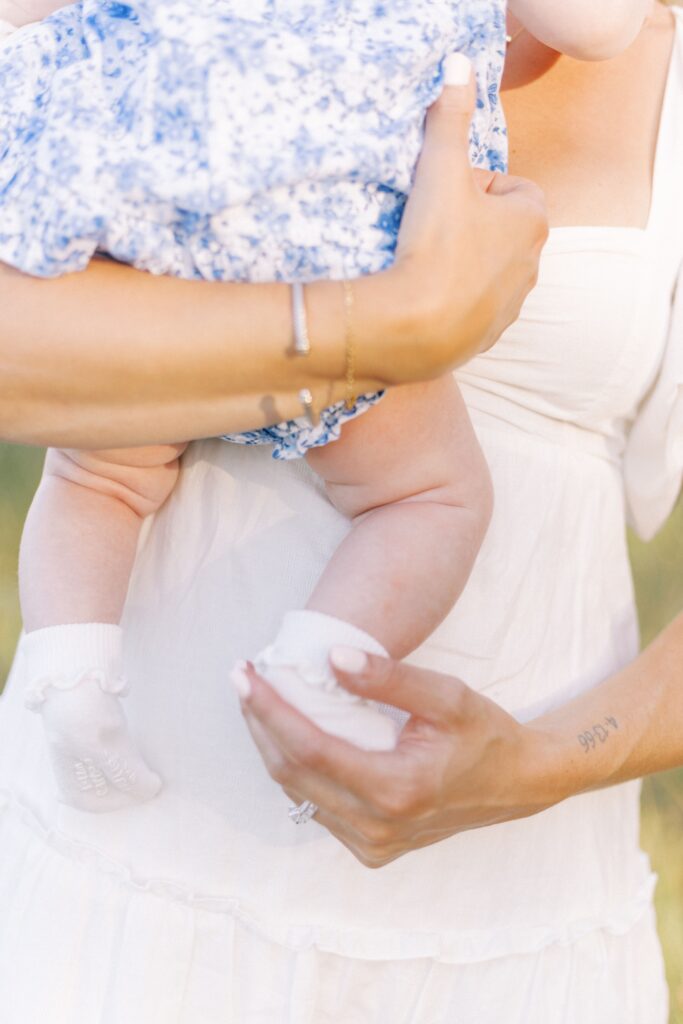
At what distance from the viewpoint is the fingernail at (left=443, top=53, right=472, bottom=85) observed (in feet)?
4.07

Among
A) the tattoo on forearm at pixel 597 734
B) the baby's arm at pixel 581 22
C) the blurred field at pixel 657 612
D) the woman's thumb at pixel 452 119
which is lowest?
the blurred field at pixel 657 612

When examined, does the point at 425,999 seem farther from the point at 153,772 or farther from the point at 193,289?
the point at 193,289

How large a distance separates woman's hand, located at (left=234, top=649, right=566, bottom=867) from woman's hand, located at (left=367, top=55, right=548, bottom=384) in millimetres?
322

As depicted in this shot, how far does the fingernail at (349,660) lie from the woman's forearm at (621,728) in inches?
13.7

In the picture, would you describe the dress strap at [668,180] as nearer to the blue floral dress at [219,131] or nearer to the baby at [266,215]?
the baby at [266,215]

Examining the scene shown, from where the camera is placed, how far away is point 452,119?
123 centimetres

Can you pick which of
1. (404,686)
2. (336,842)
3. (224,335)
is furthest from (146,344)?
Answer: (336,842)

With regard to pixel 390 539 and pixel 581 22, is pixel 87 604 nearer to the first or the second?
pixel 390 539

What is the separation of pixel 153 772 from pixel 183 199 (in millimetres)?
712

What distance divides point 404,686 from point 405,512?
247 millimetres

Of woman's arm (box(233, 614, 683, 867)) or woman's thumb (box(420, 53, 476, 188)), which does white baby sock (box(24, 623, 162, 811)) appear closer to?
woman's arm (box(233, 614, 683, 867))

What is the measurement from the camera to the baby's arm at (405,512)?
1301 mm

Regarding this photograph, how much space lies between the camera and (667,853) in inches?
141

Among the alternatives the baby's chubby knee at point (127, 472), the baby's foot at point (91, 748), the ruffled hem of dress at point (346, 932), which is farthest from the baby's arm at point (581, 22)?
the ruffled hem of dress at point (346, 932)
